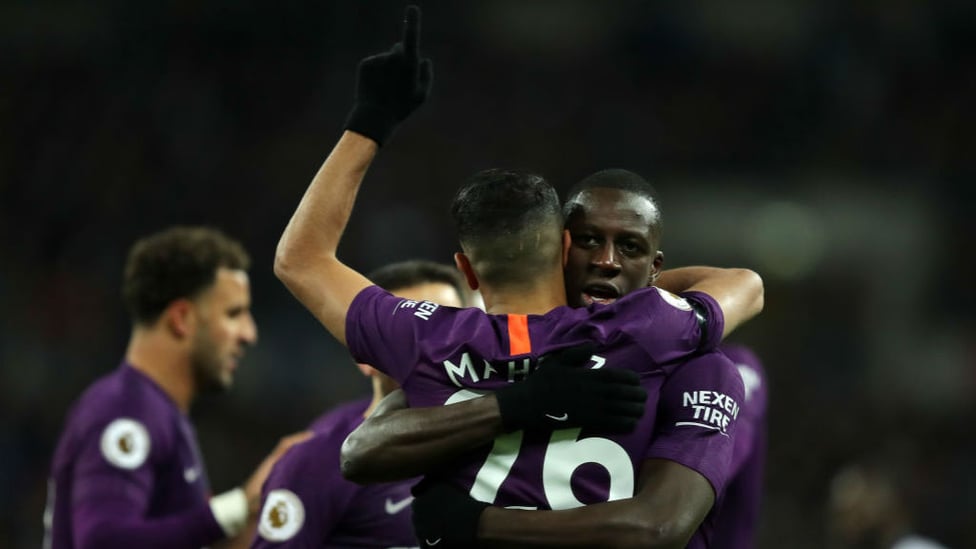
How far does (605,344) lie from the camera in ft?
9.54

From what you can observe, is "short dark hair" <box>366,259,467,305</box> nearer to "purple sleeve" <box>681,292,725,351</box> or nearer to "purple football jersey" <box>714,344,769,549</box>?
"purple football jersey" <box>714,344,769,549</box>

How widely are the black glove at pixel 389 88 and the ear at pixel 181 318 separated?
244 cm

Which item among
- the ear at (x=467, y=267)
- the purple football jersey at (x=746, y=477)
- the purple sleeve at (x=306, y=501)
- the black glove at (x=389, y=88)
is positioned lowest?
the purple football jersey at (x=746, y=477)

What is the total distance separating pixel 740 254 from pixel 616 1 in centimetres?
403

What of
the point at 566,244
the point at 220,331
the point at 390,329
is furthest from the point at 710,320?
the point at 220,331

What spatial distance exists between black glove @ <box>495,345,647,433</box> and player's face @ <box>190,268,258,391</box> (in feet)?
9.83

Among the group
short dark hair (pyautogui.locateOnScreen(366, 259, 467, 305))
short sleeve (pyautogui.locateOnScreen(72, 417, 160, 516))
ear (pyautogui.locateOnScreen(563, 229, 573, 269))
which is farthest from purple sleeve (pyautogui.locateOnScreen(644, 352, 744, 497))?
short sleeve (pyautogui.locateOnScreen(72, 417, 160, 516))

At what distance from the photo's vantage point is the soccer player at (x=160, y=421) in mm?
4828

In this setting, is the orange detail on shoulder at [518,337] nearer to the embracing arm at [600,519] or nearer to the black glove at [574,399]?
the black glove at [574,399]

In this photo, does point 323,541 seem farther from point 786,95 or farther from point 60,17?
point 60,17

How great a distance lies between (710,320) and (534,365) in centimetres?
47

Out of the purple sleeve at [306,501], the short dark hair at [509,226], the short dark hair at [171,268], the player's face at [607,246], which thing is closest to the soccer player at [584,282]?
the player's face at [607,246]

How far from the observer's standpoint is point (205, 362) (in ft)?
18.5

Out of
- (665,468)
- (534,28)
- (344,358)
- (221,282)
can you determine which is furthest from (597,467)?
(534,28)
